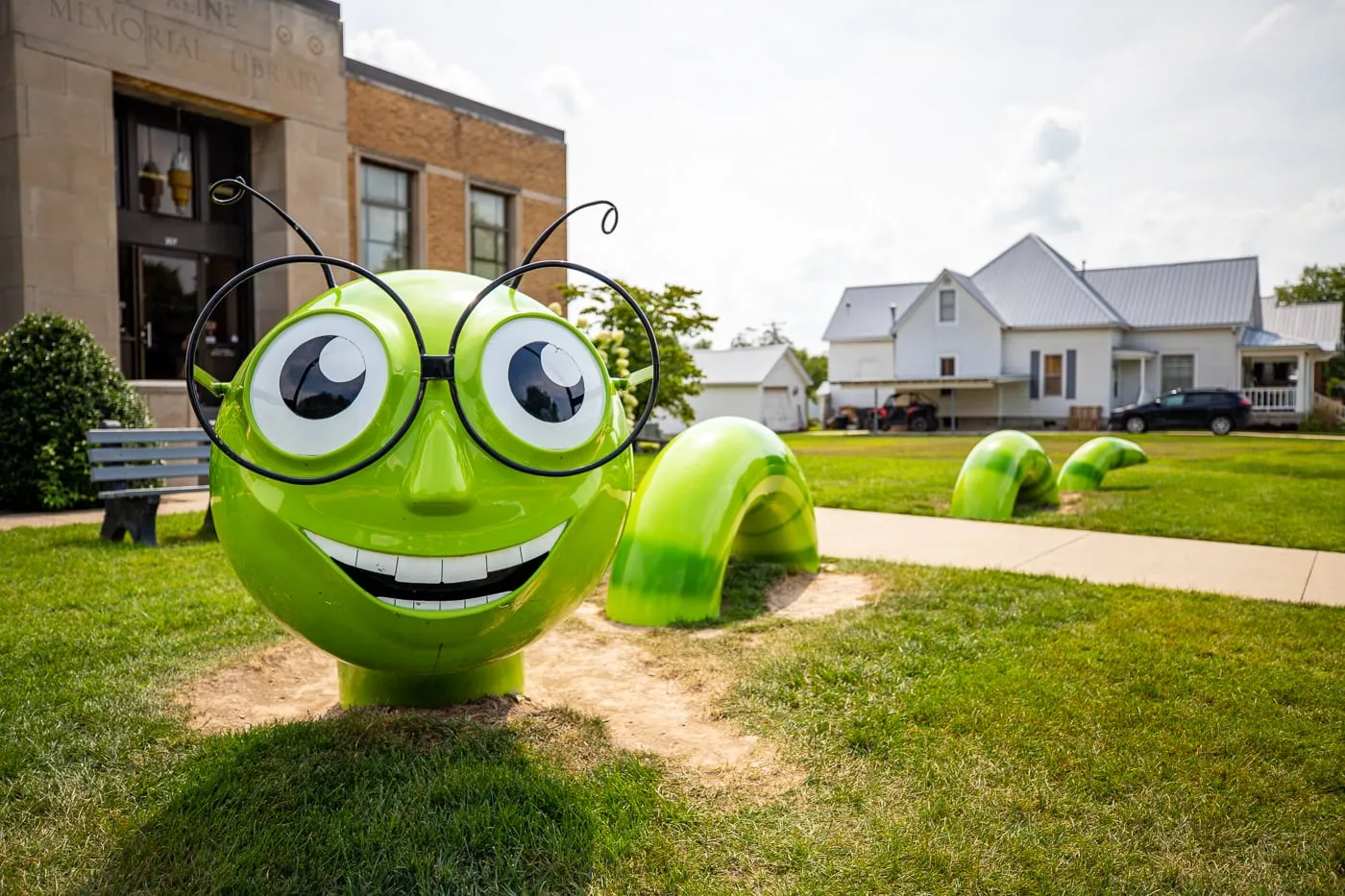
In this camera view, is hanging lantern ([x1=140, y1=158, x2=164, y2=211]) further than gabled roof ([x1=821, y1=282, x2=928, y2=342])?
No

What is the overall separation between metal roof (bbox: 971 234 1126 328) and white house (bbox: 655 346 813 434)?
10391mm

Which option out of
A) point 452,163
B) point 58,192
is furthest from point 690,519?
point 452,163

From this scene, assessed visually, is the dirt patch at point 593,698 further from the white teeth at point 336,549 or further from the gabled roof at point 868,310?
the gabled roof at point 868,310

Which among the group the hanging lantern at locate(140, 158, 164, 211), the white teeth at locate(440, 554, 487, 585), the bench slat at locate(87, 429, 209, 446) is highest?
the hanging lantern at locate(140, 158, 164, 211)

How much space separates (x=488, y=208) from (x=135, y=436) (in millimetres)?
13584

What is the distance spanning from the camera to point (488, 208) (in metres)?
21.1

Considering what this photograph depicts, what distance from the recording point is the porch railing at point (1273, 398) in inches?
1411

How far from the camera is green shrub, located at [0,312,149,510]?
10305 mm

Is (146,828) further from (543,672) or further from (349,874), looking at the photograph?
(543,672)

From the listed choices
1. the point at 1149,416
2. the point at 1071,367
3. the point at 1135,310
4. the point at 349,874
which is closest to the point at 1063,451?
the point at 1149,416

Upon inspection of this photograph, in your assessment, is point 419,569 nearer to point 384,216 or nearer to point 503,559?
point 503,559

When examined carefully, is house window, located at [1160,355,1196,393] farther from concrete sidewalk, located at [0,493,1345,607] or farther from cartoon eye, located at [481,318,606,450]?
cartoon eye, located at [481,318,606,450]

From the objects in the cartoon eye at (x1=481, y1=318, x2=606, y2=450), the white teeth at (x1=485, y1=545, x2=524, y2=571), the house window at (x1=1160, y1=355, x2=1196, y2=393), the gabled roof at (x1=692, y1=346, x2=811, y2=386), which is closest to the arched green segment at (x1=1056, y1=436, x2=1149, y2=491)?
the cartoon eye at (x1=481, y1=318, x2=606, y2=450)

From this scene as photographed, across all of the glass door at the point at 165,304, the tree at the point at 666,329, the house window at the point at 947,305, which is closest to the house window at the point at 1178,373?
the house window at the point at 947,305
